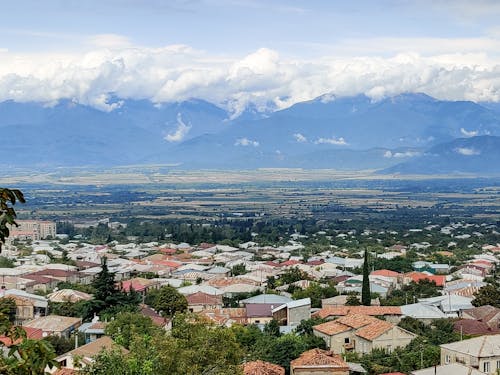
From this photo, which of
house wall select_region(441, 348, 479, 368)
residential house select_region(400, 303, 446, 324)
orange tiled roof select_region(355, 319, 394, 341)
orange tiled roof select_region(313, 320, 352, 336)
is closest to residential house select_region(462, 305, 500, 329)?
residential house select_region(400, 303, 446, 324)

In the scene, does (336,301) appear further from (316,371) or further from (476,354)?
(316,371)

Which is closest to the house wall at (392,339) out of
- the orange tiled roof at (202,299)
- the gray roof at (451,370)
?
the gray roof at (451,370)

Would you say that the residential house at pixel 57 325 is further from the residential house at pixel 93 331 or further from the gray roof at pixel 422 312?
the gray roof at pixel 422 312

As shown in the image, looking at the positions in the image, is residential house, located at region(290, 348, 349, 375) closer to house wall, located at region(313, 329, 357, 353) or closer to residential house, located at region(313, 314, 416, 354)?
residential house, located at region(313, 314, 416, 354)

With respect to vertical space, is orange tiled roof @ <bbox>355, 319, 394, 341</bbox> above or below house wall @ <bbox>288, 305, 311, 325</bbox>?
above

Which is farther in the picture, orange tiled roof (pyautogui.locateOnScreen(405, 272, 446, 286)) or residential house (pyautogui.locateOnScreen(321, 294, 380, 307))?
orange tiled roof (pyautogui.locateOnScreen(405, 272, 446, 286))

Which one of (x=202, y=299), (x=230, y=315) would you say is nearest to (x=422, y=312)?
(x=230, y=315)
